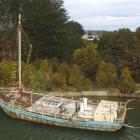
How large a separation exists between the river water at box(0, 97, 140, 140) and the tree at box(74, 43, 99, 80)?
28.8 m

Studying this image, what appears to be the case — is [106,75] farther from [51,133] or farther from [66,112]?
[51,133]

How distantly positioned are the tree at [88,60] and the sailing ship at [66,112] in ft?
77.2

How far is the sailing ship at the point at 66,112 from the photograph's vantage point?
158 feet

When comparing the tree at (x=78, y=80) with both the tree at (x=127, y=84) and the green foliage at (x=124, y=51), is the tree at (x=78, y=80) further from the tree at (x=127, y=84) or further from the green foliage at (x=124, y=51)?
the green foliage at (x=124, y=51)

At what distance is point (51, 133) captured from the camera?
157 ft

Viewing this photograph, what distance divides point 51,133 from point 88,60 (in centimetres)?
3365

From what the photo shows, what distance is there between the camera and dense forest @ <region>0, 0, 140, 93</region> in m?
73.5

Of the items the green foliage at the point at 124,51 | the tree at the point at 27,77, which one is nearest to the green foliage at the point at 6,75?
the tree at the point at 27,77

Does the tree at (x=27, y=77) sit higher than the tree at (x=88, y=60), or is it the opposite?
the tree at (x=88, y=60)

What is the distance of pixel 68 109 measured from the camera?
2042 inches

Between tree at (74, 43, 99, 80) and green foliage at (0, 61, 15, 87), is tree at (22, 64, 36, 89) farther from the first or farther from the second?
tree at (74, 43, 99, 80)

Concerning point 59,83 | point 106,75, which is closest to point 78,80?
point 59,83

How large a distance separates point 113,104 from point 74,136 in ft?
26.7

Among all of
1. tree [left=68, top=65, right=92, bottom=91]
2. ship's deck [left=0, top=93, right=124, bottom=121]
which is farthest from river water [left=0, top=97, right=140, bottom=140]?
tree [left=68, top=65, right=92, bottom=91]
